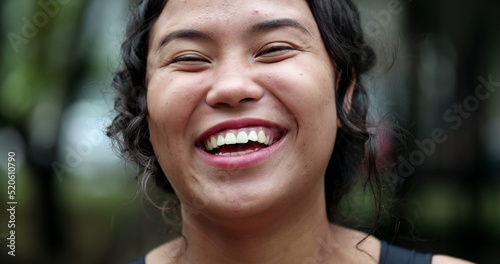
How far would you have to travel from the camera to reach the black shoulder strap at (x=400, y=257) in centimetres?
261

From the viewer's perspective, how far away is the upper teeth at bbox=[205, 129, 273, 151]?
2.21 m

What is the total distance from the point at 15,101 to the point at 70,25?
986mm

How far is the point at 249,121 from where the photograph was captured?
223 centimetres

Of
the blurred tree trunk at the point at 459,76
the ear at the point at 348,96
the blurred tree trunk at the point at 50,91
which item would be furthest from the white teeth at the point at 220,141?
the blurred tree trunk at the point at 459,76

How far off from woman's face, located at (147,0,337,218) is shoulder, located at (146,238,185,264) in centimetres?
36

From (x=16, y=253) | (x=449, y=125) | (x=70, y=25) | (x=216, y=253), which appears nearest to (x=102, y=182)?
(x=16, y=253)

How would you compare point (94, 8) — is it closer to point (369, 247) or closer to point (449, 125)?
point (449, 125)

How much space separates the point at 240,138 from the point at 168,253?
2.71 feet

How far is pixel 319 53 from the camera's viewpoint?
243 cm

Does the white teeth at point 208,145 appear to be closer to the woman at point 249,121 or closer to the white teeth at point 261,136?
the woman at point 249,121

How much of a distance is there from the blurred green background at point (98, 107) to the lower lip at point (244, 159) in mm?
3821

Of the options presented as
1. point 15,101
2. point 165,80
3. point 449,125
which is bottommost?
point 449,125

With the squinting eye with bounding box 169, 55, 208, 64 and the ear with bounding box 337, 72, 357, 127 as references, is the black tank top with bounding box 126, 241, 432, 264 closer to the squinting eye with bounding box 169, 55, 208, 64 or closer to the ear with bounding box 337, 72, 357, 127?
the ear with bounding box 337, 72, 357, 127

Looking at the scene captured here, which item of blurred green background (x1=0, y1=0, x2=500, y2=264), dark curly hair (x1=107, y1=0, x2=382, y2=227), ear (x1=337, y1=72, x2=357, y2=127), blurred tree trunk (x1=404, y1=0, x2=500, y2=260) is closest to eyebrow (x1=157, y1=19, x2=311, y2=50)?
dark curly hair (x1=107, y1=0, x2=382, y2=227)
